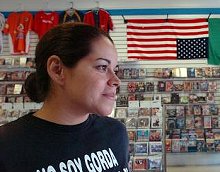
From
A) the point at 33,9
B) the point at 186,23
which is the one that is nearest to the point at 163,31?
the point at 186,23

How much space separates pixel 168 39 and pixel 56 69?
532 centimetres

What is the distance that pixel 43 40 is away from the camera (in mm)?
1224

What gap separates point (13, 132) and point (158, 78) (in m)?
5.26

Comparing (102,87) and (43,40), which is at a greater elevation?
(43,40)

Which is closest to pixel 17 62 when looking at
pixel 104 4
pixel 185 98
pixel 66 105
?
pixel 104 4

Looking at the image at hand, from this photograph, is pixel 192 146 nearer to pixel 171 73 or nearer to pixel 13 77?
pixel 171 73

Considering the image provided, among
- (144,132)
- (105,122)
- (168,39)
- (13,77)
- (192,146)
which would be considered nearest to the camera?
(105,122)

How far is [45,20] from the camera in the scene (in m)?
6.46

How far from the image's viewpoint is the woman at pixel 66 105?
43.8 inches

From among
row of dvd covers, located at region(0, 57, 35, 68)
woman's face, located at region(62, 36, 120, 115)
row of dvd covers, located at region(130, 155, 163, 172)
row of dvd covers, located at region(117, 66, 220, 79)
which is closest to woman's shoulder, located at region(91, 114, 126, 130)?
woman's face, located at region(62, 36, 120, 115)

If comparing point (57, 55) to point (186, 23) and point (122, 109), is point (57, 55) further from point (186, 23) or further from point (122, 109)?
point (186, 23)

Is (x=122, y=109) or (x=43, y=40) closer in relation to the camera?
(x=43, y=40)

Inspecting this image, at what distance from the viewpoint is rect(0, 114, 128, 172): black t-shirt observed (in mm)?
1098

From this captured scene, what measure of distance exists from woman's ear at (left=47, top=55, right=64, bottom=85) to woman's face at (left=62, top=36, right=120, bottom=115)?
0.02 meters
